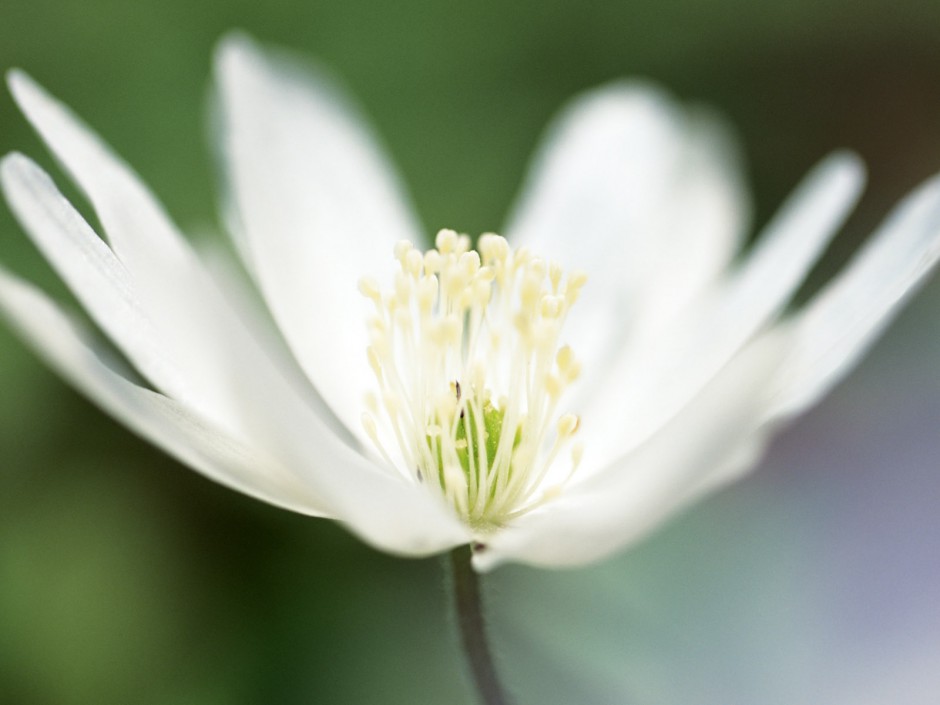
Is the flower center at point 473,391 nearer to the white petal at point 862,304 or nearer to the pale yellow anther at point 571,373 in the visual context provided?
the pale yellow anther at point 571,373

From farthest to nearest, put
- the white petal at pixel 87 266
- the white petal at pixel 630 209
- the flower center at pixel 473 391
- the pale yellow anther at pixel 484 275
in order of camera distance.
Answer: the white petal at pixel 630 209 → the pale yellow anther at pixel 484 275 → the flower center at pixel 473 391 → the white petal at pixel 87 266

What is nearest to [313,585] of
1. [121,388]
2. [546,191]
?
[546,191]

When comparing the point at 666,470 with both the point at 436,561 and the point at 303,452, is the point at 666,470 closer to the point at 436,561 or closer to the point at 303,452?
the point at 303,452

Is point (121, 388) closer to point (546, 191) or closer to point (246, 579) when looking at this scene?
point (246, 579)

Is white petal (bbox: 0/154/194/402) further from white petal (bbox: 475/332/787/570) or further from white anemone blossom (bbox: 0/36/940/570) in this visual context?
white petal (bbox: 475/332/787/570)

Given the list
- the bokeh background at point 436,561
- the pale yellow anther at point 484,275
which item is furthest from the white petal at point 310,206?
the bokeh background at point 436,561

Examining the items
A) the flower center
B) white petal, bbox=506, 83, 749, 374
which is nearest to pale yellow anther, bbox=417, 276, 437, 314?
the flower center
